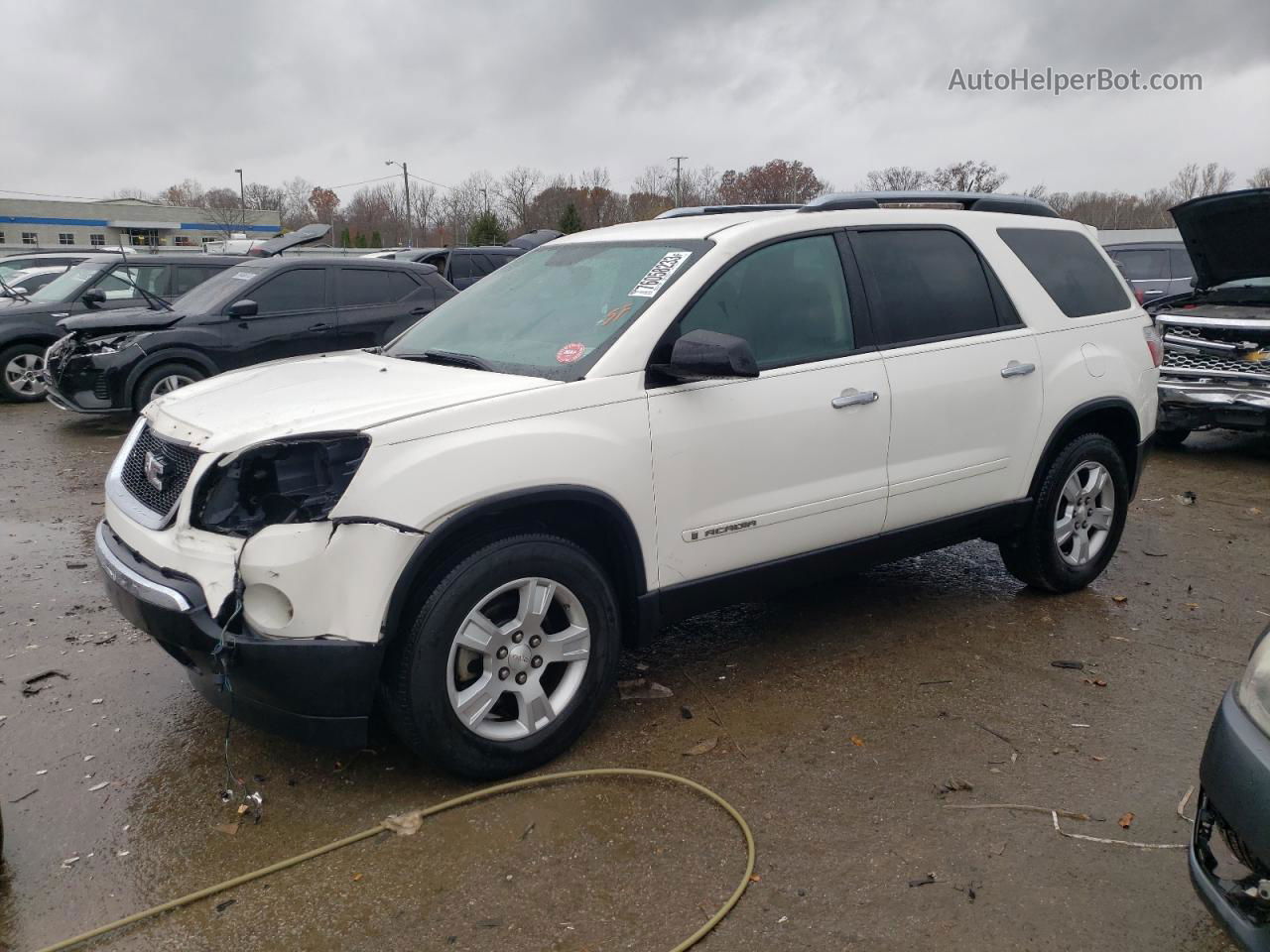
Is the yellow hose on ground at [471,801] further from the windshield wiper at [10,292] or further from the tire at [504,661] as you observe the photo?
the windshield wiper at [10,292]

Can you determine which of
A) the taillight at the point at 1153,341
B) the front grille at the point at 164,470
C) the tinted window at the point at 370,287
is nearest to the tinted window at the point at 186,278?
the tinted window at the point at 370,287

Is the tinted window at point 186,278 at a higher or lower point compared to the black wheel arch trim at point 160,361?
higher

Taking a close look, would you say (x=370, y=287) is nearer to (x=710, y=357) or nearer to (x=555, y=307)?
(x=555, y=307)

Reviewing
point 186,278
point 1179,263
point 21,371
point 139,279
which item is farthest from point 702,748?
point 1179,263

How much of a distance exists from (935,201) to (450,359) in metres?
2.45

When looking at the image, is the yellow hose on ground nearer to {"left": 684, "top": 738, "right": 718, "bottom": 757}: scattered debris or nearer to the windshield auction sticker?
{"left": 684, "top": 738, "right": 718, "bottom": 757}: scattered debris

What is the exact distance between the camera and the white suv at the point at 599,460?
10.3 feet

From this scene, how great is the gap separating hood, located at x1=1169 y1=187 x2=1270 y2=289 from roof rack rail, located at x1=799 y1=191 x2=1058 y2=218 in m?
2.99

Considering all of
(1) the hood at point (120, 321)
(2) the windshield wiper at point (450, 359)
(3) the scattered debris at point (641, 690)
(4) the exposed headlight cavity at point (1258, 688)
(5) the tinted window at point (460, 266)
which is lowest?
(3) the scattered debris at point (641, 690)

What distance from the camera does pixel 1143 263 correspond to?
15.5 meters

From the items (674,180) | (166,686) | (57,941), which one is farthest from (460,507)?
(674,180)

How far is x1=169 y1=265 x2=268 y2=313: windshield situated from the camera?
33.3 ft

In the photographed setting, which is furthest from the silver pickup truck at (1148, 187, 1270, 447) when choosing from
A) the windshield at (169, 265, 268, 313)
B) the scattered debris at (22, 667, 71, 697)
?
the windshield at (169, 265, 268, 313)

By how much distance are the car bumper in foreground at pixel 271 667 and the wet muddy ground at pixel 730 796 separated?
365 millimetres
